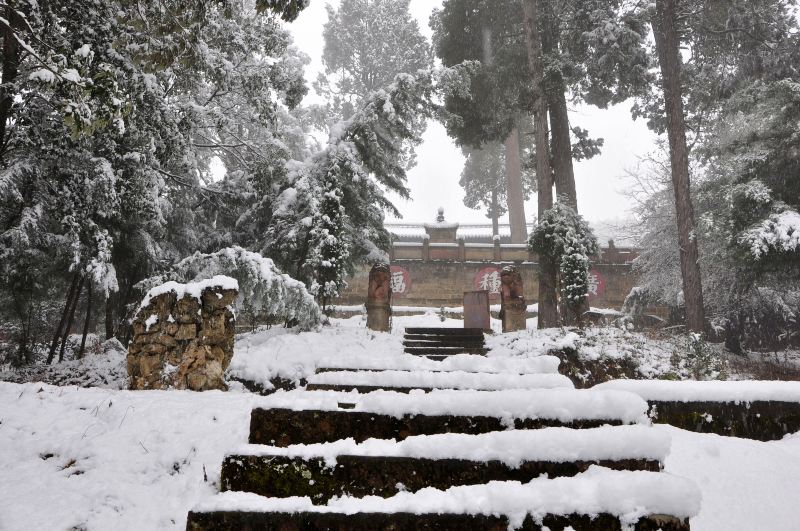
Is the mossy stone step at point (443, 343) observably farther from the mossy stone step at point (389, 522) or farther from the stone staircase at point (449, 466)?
Answer: the mossy stone step at point (389, 522)

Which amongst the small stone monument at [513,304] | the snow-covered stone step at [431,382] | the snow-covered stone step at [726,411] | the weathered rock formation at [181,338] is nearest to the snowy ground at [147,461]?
the snow-covered stone step at [726,411]

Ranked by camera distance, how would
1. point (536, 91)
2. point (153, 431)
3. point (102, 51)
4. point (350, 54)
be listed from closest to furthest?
point (153, 431) → point (102, 51) → point (536, 91) → point (350, 54)

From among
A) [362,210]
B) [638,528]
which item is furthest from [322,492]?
[362,210]

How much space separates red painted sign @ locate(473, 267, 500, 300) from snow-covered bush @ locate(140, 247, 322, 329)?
582 inches

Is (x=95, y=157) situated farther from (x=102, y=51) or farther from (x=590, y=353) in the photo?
(x=590, y=353)

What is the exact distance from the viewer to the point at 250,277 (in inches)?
319

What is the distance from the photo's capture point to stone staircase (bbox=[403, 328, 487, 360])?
9836mm

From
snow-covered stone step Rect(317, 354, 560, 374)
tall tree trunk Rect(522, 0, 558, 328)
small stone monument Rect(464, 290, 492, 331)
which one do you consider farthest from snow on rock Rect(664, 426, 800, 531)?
tall tree trunk Rect(522, 0, 558, 328)

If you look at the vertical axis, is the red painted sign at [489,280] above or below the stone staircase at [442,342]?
above

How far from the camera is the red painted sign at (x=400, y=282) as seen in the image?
22.2m

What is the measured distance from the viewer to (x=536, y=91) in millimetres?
13156

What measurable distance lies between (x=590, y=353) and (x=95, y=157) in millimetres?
9195

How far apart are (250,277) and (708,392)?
6633mm

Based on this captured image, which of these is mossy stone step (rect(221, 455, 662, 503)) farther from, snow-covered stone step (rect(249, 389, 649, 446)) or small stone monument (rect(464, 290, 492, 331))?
small stone monument (rect(464, 290, 492, 331))
